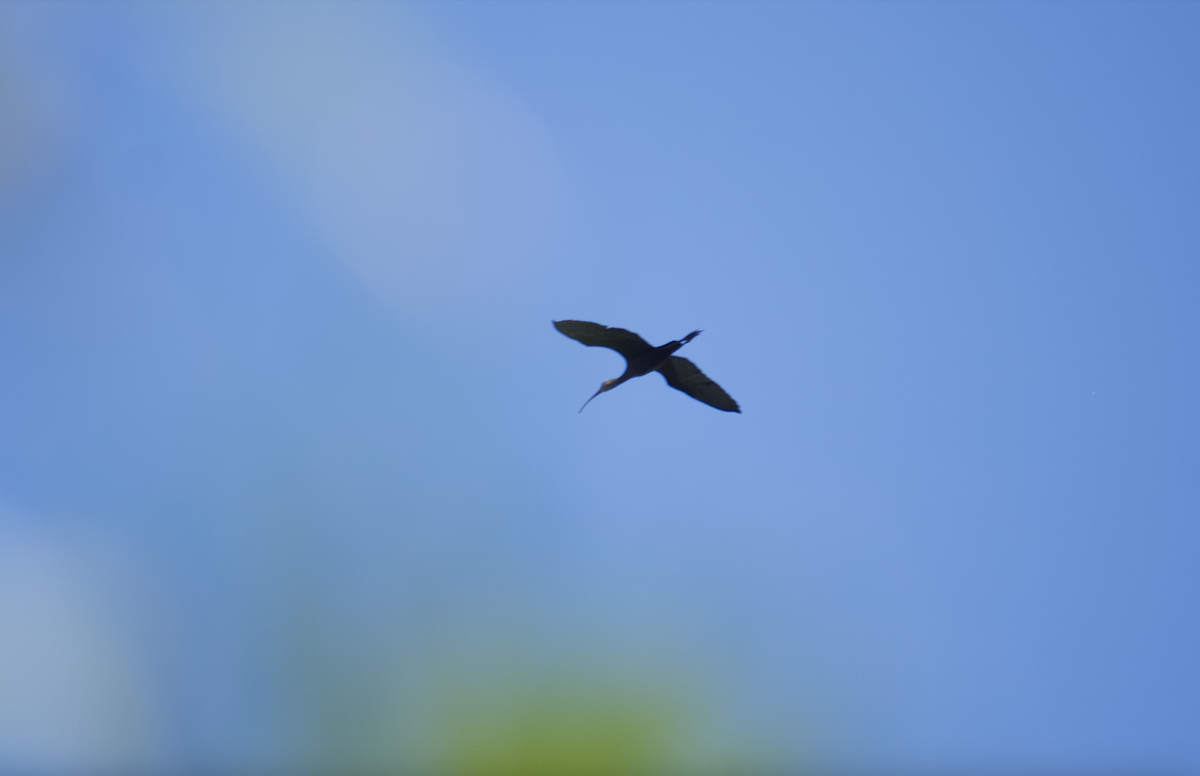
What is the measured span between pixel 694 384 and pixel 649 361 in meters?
0.77

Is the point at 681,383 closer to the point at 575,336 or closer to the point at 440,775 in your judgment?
the point at 575,336

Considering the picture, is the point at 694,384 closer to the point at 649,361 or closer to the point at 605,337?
the point at 649,361

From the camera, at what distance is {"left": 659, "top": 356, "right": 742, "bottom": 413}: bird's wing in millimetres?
12359

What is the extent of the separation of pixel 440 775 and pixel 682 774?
6.10 m

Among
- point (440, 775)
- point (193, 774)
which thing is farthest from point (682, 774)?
point (193, 774)

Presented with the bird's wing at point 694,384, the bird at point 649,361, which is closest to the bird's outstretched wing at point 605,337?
the bird at point 649,361

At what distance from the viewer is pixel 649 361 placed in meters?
12.3

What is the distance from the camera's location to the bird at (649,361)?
11852mm

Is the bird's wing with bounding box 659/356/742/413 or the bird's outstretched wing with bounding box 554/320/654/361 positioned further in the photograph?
the bird's wing with bounding box 659/356/742/413

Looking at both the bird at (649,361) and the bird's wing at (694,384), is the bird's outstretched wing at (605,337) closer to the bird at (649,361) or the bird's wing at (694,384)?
the bird at (649,361)

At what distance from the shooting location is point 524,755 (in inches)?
909

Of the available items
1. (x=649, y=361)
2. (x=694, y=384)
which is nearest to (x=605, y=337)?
(x=649, y=361)

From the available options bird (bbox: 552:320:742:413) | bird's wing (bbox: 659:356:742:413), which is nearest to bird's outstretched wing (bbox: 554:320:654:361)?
bird (bbox: 552:320:742:413)

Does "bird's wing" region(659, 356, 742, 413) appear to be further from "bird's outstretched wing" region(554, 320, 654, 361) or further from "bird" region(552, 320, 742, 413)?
"bird's outstretched wing" region(554, 320, 654, 361)
